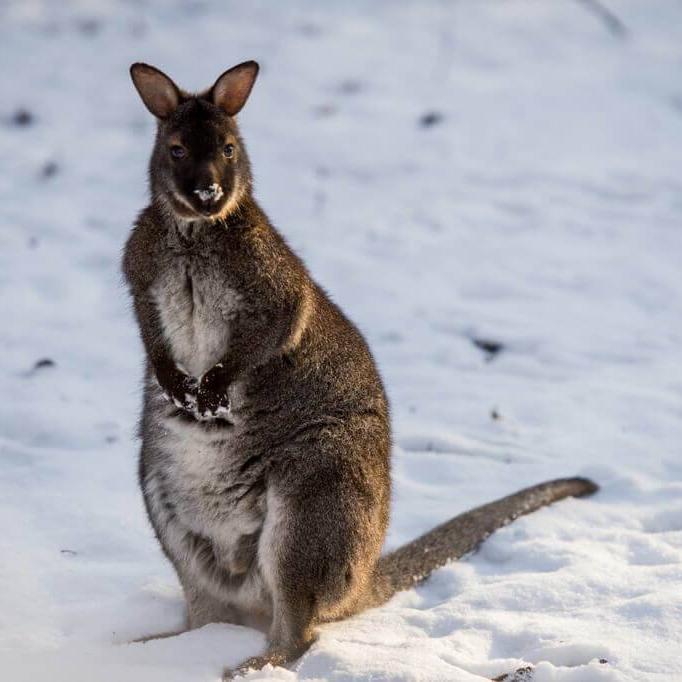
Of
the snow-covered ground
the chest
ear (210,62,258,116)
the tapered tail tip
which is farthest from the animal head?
the tapered tail tip

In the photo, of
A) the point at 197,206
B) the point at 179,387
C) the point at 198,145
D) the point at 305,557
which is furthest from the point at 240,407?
the point at 198,145

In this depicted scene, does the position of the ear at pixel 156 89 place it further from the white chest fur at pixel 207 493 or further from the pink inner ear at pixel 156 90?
the white chest fur at pixel 207 493

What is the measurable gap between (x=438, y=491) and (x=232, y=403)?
1.82m

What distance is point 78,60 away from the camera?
422 inches

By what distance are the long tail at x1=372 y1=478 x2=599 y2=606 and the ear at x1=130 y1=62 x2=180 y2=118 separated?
1979 millimetres

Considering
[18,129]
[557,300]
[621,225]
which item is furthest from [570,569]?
[18,129]

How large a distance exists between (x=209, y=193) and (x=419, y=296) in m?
3.95

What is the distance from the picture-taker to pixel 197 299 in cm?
469

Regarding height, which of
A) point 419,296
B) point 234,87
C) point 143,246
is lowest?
point 419,296

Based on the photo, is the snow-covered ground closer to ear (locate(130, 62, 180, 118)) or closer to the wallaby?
the wallaby

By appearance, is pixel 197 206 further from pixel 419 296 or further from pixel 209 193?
pixel 419 296

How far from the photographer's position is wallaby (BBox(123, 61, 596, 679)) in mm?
4531

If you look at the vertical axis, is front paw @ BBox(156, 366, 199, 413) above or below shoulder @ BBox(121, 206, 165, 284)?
below

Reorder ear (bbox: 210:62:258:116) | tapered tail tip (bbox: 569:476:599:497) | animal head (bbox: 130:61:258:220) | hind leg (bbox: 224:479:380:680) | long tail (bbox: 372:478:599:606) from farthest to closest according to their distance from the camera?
tapered tail tip (bbox: 569:476:599:497)
long tail (bbox: 372:478:599:606)
ear (bbox: 210:62:258:116)
animal head (bbox: 130:61:258:220)
hind leg (bbox: 224:479:380:680)
